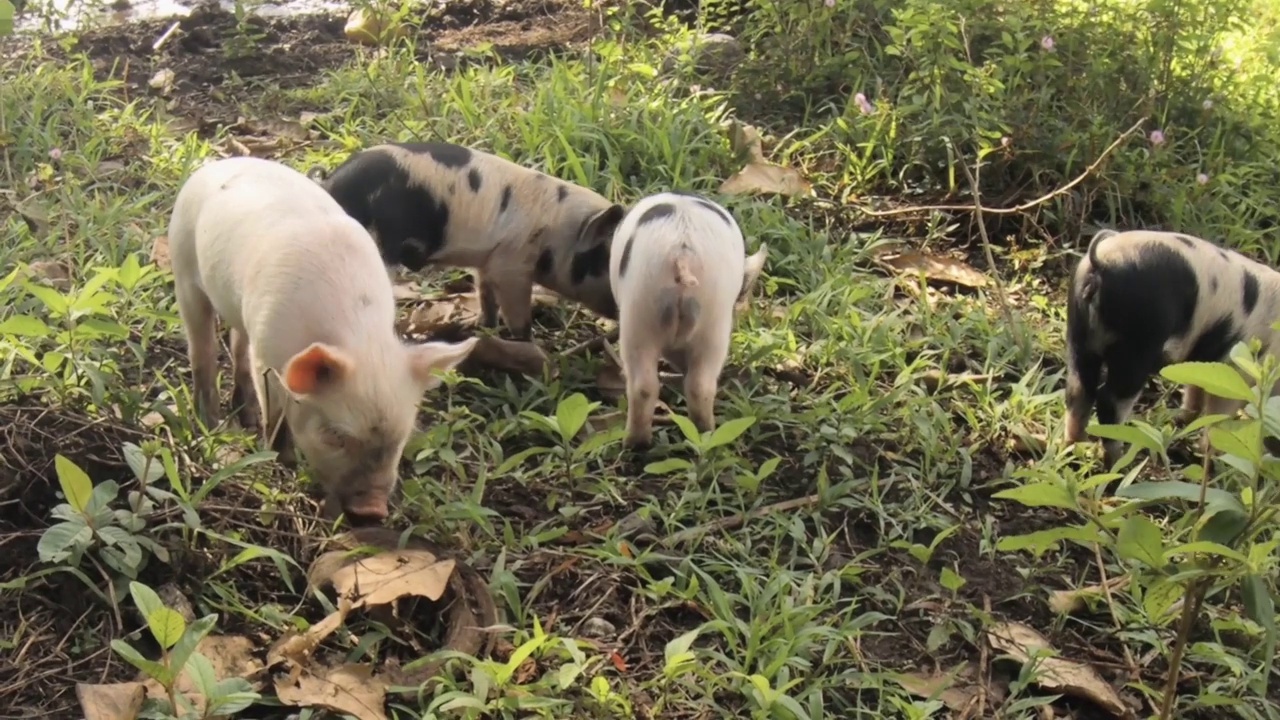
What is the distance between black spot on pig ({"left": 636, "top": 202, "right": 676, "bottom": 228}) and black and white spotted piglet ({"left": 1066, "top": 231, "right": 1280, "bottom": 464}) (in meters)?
1.54

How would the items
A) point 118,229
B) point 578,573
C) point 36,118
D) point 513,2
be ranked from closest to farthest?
point 578,573 < point 118,229 < point 36,118 < point 513,2

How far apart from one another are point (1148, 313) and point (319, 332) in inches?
113

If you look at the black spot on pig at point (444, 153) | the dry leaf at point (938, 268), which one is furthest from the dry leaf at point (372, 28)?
the dry leaf at point (938, 268)

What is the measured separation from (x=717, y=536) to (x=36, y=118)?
4.39 m

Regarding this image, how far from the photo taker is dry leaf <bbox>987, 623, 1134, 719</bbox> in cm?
331

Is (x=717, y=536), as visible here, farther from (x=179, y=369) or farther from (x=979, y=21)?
(x=979, y=21)

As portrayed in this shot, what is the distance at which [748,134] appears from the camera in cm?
630

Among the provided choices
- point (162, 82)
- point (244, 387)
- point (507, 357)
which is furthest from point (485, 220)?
point (162, 82)

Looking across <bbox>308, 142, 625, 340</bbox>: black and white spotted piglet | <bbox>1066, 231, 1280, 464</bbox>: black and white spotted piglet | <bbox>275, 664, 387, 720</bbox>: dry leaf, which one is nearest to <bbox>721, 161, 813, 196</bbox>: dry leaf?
<bbox>308, 142, 625, 340</bbox>: black and white spotted piglet

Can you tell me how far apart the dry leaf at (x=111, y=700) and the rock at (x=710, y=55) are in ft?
16.9

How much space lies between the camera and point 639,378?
4.15 m

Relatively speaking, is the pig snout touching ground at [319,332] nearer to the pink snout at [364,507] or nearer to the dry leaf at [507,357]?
the pink snout at [364,507]

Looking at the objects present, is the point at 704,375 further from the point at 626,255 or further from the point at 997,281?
the point at 997,281

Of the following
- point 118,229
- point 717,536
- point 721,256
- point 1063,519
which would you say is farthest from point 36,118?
point 1063,519
